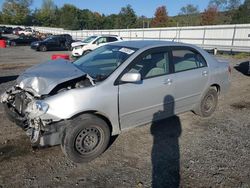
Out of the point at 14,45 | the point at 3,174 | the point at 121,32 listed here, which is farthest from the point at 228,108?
the point at 121,32

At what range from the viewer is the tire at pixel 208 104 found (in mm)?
5641

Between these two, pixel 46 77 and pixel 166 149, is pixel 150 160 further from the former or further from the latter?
pixel 46 77

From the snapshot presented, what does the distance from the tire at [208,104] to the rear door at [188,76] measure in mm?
259

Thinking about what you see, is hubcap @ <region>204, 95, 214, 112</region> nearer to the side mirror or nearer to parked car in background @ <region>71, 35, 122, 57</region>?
the side mirror

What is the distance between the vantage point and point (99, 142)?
159 inches

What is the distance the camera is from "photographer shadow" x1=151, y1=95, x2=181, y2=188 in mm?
3541

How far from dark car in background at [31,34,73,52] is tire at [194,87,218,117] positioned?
21.4 metres

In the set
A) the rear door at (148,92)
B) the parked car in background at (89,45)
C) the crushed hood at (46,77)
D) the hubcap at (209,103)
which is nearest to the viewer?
the crushed hood at (46,77)

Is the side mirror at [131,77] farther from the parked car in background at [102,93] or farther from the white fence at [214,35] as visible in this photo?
the white fence at [214,35]

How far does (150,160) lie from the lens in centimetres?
402

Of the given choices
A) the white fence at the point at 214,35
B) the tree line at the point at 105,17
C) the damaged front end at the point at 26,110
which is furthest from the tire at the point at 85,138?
the tree line at the point at 105,17

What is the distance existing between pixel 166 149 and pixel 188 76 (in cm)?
154

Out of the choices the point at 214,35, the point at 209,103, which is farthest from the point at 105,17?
the point at 209,103

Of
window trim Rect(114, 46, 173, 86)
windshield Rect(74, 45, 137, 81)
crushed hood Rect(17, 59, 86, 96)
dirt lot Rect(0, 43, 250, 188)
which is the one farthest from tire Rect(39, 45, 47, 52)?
window trim Rect(114, 46, 173, 86)
